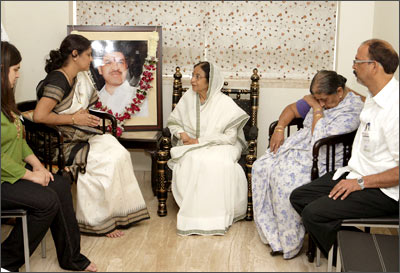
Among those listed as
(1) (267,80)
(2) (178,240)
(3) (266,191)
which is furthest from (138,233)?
(1) (267,80)

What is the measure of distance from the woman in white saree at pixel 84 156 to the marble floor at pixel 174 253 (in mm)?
162

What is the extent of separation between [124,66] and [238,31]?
3.70 feet

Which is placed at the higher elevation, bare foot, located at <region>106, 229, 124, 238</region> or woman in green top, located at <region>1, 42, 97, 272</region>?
woman in green top, located at <region>1, 42, 97, 272</region>

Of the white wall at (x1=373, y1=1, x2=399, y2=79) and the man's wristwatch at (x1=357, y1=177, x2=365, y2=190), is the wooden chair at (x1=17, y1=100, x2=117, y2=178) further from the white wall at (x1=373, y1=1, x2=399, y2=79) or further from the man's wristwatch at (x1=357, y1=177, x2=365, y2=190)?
the white wall at (x1=373, y1=1, x2=399, y2=79)

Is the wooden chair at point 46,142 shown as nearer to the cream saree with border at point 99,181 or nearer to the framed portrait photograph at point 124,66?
the cream saree with border at point 99,181

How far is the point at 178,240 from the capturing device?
3.60 meters

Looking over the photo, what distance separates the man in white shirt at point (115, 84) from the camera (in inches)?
185

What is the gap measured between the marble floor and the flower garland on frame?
1201 mm

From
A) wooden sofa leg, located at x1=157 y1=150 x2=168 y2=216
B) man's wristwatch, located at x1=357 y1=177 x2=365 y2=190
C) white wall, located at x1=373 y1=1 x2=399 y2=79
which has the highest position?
white wall, located at x1=373 y1=1 x2=399 y2=79

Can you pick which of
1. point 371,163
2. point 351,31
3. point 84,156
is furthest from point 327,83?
point 84,156

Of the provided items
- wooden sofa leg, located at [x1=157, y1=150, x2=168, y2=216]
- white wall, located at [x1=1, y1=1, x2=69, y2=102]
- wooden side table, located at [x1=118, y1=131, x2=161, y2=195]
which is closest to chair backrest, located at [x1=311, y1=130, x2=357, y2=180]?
wooden sofa leg, located at [x1=157, y1=150, x2=168, y2=216]

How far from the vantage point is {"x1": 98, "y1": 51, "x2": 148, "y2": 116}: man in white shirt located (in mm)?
4707

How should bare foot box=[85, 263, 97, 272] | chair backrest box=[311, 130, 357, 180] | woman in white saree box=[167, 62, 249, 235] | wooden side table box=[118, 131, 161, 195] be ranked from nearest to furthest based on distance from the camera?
bare foot box=[85, 263, 97, 272] → chair backrest box=[311, 130, 357, 180] → woman in white saree box=[167, 62, 249, 235] → wooden side table box=[118, 131, 161, 195]

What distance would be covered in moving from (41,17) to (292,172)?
273cm
